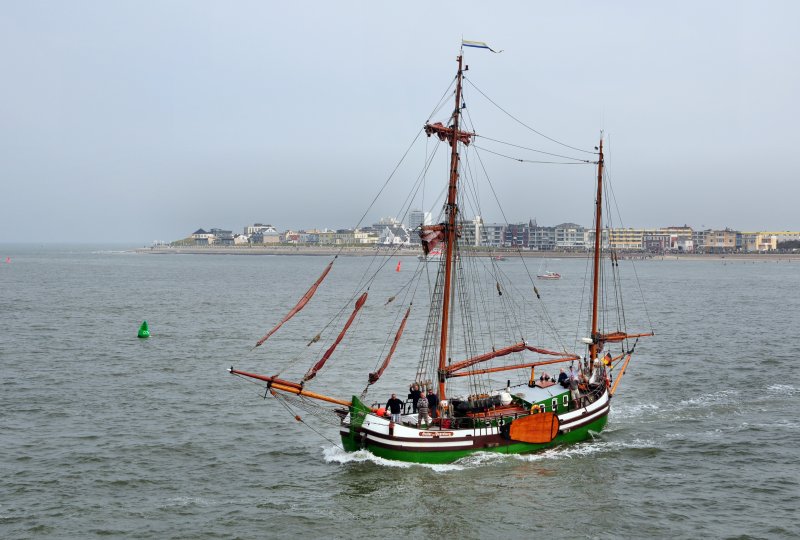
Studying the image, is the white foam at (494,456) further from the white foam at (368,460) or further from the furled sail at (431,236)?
the furled sail at (431,236)

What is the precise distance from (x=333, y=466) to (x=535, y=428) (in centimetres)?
896

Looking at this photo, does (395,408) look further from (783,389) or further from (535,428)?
(783,389)

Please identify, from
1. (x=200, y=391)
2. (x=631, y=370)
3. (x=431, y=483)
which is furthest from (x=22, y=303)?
(x=431, y=483)

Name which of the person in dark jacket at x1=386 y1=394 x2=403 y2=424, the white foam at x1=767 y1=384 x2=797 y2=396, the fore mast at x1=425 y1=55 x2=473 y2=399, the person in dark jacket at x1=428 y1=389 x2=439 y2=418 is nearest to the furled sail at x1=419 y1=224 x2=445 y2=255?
the fore mast at x1=425 y1=55 x2=473 y2=399

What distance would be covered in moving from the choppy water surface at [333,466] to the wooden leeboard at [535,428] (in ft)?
2.78

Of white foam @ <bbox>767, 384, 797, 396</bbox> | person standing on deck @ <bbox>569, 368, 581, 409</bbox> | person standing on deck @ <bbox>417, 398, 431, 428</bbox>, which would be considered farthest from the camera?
white foam @ <bbox>767, 384, 797, 396</bbox>

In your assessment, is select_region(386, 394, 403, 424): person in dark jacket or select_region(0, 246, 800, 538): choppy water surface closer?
select_region(0, 246, 800, 538): choppy water surface

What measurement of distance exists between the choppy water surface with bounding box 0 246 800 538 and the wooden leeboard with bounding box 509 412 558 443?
85 cm

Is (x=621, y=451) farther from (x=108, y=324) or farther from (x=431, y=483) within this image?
(x=108, y=324)

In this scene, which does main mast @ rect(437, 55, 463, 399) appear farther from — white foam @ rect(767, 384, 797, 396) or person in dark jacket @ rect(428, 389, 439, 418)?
white foam @ rect(767, 384, 797, 396)

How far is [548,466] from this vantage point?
33.2 meters

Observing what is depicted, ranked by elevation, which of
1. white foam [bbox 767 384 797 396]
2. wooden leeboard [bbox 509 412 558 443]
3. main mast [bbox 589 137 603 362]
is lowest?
white foam [bbox 767 384 797 396]

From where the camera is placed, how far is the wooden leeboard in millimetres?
33625

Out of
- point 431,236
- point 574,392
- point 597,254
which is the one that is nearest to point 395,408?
point 431,236
